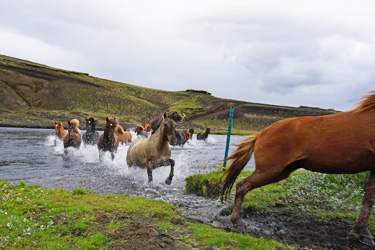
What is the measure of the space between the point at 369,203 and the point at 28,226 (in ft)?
17.7

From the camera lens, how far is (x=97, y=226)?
4.05 meters

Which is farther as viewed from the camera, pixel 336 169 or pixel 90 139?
pixel 90 139

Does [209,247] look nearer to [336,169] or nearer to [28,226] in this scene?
[336,169]

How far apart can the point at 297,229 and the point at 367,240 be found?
1.06m

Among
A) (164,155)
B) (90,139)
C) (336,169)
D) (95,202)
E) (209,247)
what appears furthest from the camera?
(90,139)

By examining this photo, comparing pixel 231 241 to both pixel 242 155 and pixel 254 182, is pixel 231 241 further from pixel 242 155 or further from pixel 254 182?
pixel 242 155

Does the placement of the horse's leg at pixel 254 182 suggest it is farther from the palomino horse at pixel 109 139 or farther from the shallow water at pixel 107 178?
the palomino horse at pixel 109 139

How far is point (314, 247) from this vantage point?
3926mm

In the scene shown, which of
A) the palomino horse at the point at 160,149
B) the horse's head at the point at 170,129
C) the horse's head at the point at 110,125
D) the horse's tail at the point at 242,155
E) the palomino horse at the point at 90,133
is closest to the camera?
the horse's tail at the point at 242,155

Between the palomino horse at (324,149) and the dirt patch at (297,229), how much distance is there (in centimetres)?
27

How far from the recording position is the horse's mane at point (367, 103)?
3.95 m

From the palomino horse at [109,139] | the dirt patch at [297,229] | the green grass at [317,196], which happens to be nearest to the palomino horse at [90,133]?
the palomino horse at [109,139]

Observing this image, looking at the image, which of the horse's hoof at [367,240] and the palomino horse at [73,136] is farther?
the palomino horse at [73,136]

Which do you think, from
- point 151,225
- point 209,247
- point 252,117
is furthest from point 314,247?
point 252,117
